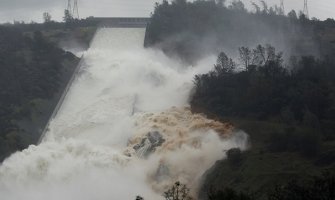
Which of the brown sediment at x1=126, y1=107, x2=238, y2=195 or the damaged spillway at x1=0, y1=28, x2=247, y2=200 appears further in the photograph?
the damaged spillway at x1=0, y1=28, x2=247, y2=200

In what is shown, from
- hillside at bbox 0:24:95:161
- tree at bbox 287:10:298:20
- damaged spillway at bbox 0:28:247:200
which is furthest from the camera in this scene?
tree at bbox 287:10:298:20

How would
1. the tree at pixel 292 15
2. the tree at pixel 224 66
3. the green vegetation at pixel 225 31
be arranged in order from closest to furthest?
the tree at pixel 224 66 → the green vegetation at pixel 225 31 → the tree at pixel 292 15

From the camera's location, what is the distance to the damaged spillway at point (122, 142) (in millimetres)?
79938

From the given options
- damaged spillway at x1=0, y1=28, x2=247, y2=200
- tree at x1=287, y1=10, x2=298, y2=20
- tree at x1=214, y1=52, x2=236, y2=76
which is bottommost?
damaged spillway at x1=0, y1=28, x2=247, y2=200

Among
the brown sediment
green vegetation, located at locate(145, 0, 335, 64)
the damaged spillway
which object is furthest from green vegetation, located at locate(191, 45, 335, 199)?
green vegetation, located at locate(145, 0, 335, 64)

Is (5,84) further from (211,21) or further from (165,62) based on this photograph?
(211,21)

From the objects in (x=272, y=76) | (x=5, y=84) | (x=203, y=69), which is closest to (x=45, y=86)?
(x=5, y=84)

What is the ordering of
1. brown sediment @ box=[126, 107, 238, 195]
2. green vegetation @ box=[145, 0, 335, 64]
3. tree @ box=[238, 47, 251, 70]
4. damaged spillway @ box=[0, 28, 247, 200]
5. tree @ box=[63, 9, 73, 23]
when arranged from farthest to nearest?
tree @ box=[63, 9, 73, 23], green vegetation @ box=[145, 0, 335, 64], tree @ box=[238, 47, 251, 70], damaged spillway @ box=[0, 28, 247, 200], brown sediment @ box=[126, 107, 238, 195]

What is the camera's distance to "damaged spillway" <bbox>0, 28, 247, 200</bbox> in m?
79.9

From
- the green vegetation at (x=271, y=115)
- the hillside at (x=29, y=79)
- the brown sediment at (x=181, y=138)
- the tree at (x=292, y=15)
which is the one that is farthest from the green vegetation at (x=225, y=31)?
the brown sediment at (x=181, y=138)

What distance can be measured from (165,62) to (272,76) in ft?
93.1

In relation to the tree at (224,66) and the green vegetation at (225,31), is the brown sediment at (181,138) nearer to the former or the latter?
the tree at (224,66)

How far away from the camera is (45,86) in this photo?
11169 centimetres

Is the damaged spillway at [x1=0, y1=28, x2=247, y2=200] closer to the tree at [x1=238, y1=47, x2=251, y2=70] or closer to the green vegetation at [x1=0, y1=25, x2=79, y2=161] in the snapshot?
the green vegetation at [x1=0, y1=25, x2=79, y2=161]
